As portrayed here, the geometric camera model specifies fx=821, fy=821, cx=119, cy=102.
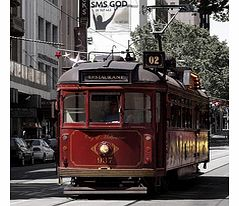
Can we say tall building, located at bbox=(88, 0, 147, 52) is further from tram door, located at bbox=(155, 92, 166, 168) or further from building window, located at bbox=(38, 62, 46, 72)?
tram door, located at bbox=(155, 92, 166, 168)

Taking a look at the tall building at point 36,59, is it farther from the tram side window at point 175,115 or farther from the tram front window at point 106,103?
the tram front window at point 106,103

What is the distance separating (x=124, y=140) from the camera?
1933cm

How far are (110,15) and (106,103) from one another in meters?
85.6

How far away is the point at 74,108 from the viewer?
775 inches

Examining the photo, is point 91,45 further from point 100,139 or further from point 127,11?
point 100,139

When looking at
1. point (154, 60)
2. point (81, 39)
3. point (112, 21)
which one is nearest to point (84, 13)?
Answer: point (81, 39)

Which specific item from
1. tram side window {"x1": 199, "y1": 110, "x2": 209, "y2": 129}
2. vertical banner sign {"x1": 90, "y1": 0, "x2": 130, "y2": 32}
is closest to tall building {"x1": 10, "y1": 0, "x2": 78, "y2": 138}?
tram side window {"x1": 199, "y1": 110, "x2": 209, "y2": 129}

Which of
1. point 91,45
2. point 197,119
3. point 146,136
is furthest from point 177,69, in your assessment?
point 91,45

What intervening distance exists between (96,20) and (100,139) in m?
86.4

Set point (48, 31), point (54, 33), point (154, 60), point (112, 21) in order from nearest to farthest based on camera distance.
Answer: point (154, 60)
point (48, 31)
point (54, 33)
point (112, 21)

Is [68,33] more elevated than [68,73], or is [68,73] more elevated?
[68,33]

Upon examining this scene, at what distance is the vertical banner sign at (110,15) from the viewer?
103625 millimetres

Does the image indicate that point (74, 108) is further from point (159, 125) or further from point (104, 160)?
point (159, 125)

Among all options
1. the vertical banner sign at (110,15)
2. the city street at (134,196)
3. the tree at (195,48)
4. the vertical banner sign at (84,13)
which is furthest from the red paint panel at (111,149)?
the vertical banner sign at (110,15)
